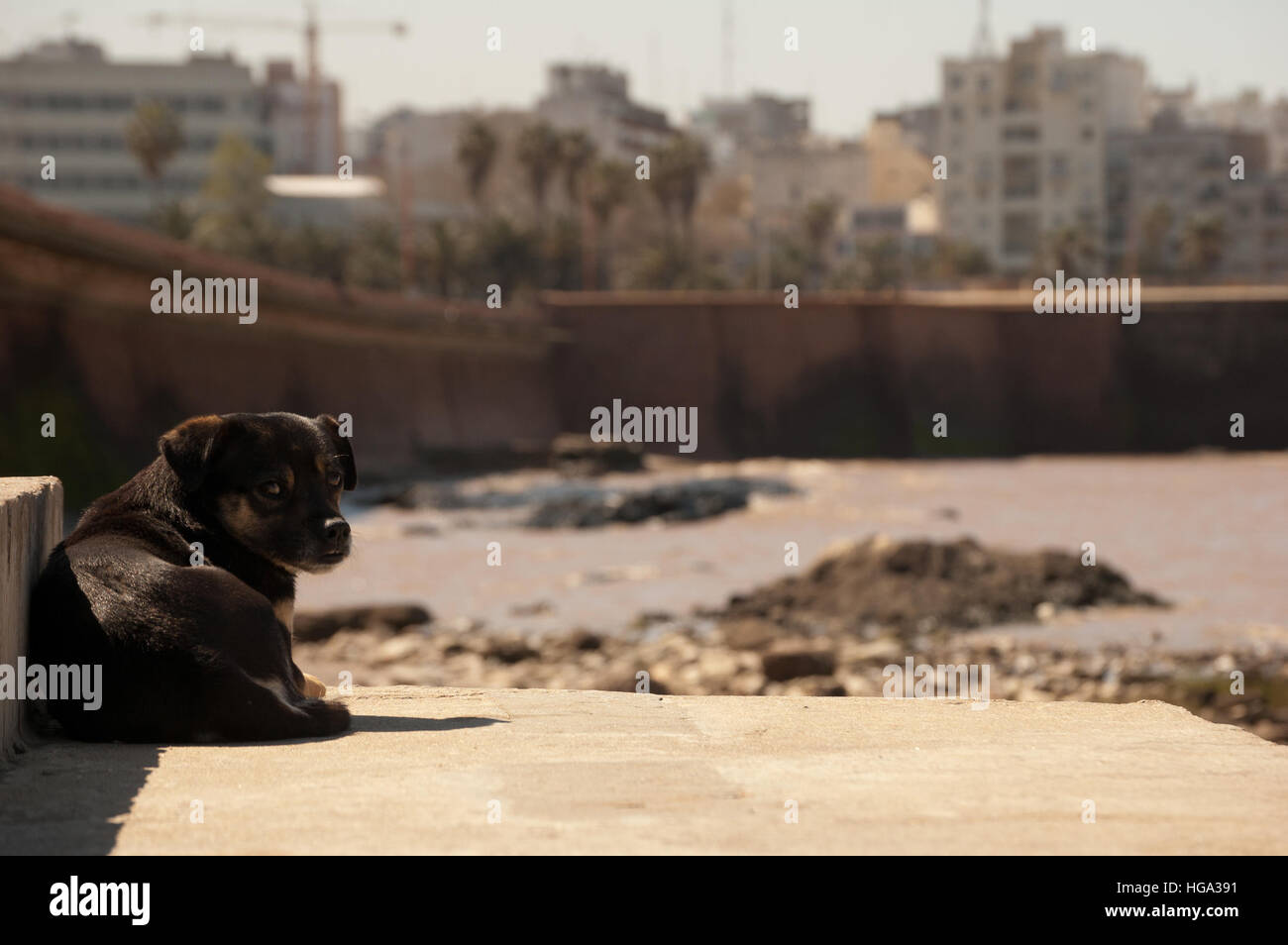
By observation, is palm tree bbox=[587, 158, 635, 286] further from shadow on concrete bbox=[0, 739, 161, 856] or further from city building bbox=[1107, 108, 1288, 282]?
shadow on concrete bbox=[0, 739, 161, 856]

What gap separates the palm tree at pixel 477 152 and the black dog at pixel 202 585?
90935mm

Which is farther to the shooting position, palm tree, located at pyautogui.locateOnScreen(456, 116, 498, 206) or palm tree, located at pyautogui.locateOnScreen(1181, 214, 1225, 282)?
palm tree, located at pyautogui.locateOnScreen(1181, 214, 1225, 282)

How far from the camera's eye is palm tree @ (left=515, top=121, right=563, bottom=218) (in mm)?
94562

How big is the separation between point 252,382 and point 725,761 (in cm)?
3346

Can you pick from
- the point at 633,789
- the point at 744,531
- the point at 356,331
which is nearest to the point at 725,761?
the point at 633,789

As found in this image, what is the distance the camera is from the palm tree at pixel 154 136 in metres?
98.0

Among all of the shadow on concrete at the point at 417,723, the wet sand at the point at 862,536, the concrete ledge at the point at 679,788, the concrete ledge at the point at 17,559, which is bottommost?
the wet sand at the point at 862,536

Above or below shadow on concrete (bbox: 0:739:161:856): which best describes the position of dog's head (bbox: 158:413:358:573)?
above

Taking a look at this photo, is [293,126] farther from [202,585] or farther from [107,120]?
[202,585]

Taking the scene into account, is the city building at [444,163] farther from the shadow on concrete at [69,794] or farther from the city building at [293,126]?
the shadow on concrete at [69,794]

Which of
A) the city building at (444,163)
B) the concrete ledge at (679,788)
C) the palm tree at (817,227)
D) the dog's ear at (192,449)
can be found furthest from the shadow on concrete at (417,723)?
the city building at (444,163)

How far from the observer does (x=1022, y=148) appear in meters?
121

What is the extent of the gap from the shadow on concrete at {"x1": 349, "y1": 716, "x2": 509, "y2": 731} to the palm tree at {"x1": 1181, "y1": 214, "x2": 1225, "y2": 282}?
10338 centimetres

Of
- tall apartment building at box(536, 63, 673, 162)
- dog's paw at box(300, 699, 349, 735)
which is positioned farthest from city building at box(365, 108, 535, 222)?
dog's paw at box(300, 699, 349, 735)
